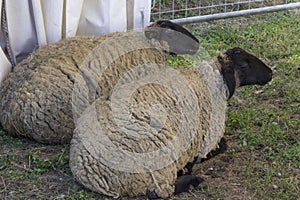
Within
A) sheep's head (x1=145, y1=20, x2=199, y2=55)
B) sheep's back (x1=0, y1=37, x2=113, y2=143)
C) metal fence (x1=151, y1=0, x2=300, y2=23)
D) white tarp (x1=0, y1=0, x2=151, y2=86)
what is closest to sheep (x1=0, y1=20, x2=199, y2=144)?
sheep's back (x1=0, y1=37, x2=113, y2=143)

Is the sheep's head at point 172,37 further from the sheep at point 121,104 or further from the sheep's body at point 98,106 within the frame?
the sheep's body at point 98,106

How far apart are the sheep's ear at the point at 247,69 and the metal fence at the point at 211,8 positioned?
1808 millimetres

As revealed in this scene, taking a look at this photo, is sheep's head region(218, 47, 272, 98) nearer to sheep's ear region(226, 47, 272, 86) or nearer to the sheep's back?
sheep's ear region(226, 47, 272, 86)

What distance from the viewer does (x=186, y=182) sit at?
406 centimetres

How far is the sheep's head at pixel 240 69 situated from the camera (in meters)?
4.88

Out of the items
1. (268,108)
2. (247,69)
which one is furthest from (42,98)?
(268,108)

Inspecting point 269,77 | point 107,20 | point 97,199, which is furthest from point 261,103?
point 97,199

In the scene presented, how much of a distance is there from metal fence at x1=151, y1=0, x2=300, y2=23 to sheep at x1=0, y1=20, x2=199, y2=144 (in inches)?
89.9

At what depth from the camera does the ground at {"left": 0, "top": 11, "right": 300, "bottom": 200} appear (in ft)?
13.3

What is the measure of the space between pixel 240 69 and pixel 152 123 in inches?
49.2

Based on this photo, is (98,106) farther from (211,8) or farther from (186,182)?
(211,8)

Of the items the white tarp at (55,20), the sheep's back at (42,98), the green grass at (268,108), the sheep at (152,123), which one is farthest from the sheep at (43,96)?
the green grass at (268,108)

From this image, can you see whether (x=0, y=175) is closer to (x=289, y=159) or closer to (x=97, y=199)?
(x=97, y=199)

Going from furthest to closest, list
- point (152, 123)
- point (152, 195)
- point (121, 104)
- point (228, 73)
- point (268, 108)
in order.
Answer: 1. point (268, 108)
2. point (228, 73)
3. point (121, 104)
4. point (152, 123)
5. point (152, 195)
